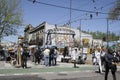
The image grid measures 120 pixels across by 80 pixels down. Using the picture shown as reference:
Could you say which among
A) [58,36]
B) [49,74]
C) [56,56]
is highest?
[58,36]

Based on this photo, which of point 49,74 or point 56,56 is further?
point 56,56

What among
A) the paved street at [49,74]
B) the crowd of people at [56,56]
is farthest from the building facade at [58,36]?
the paved street at [49,74]

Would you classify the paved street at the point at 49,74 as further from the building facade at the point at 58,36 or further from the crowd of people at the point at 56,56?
the building facade at the point at 58,36

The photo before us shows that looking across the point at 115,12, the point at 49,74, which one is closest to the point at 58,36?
the point at 115,12

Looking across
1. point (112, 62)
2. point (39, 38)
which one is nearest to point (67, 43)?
point (112, 62)

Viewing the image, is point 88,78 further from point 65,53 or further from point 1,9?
point 1,9

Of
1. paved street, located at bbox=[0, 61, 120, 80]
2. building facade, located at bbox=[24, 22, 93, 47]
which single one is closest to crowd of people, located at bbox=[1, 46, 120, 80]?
paved street, located at bbox=[0, 61, 120, 80]

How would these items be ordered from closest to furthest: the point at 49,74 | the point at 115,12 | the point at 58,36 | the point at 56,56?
the point at 49,74, the point at 56,56, the point at 115,12, the point at 58,36

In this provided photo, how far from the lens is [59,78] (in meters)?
17.2

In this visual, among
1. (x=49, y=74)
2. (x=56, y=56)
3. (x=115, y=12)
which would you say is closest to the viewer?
(x=49, y=74)

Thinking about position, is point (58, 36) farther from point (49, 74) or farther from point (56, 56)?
point (49, 74)

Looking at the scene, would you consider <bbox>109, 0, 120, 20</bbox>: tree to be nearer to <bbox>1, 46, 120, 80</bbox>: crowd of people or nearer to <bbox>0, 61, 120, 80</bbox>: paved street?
<bbox>1, 46, 120, 80</bbox>: crowd of people

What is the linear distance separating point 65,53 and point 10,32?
12642 mm

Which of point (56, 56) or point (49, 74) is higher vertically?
point (56, 56)
